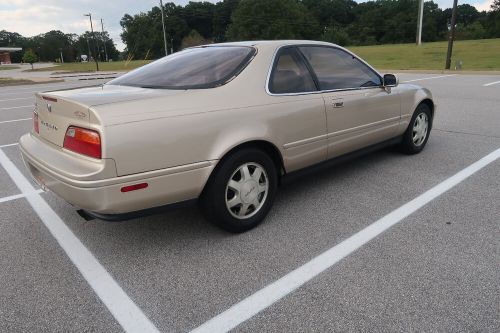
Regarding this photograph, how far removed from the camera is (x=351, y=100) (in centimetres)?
383

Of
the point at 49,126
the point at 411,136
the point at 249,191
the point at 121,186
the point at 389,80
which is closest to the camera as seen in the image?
the point at 121,186

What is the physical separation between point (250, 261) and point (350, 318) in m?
0.82

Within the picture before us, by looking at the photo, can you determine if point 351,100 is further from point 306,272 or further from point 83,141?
point 83,141

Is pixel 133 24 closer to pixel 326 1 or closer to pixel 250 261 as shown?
pixel 326 1

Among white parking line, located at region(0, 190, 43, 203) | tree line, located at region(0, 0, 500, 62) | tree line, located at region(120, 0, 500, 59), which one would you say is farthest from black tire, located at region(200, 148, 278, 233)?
tree line, located at region(120, 0, 500, 59)

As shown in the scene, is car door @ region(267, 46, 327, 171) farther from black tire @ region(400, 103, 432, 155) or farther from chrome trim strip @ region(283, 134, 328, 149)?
black tire @ region(400, 103, 432, 155)

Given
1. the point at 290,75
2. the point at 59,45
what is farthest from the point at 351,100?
the point at 59,45

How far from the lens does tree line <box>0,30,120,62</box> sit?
99.2 metres

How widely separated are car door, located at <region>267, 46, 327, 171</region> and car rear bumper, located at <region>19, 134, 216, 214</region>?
80cm

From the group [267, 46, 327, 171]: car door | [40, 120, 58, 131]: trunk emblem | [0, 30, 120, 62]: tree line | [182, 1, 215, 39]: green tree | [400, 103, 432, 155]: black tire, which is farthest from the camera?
[182, 1, 215, 39]: green tree

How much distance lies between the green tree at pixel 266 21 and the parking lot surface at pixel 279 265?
86803 millimetres

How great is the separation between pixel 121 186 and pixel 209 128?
70 cm

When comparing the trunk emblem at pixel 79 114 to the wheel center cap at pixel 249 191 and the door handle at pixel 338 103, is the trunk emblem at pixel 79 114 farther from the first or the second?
the door handle at pixel 338 103

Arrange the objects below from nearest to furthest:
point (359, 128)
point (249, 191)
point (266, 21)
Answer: point (249, 191), point (359, 128), point (266, 21)
